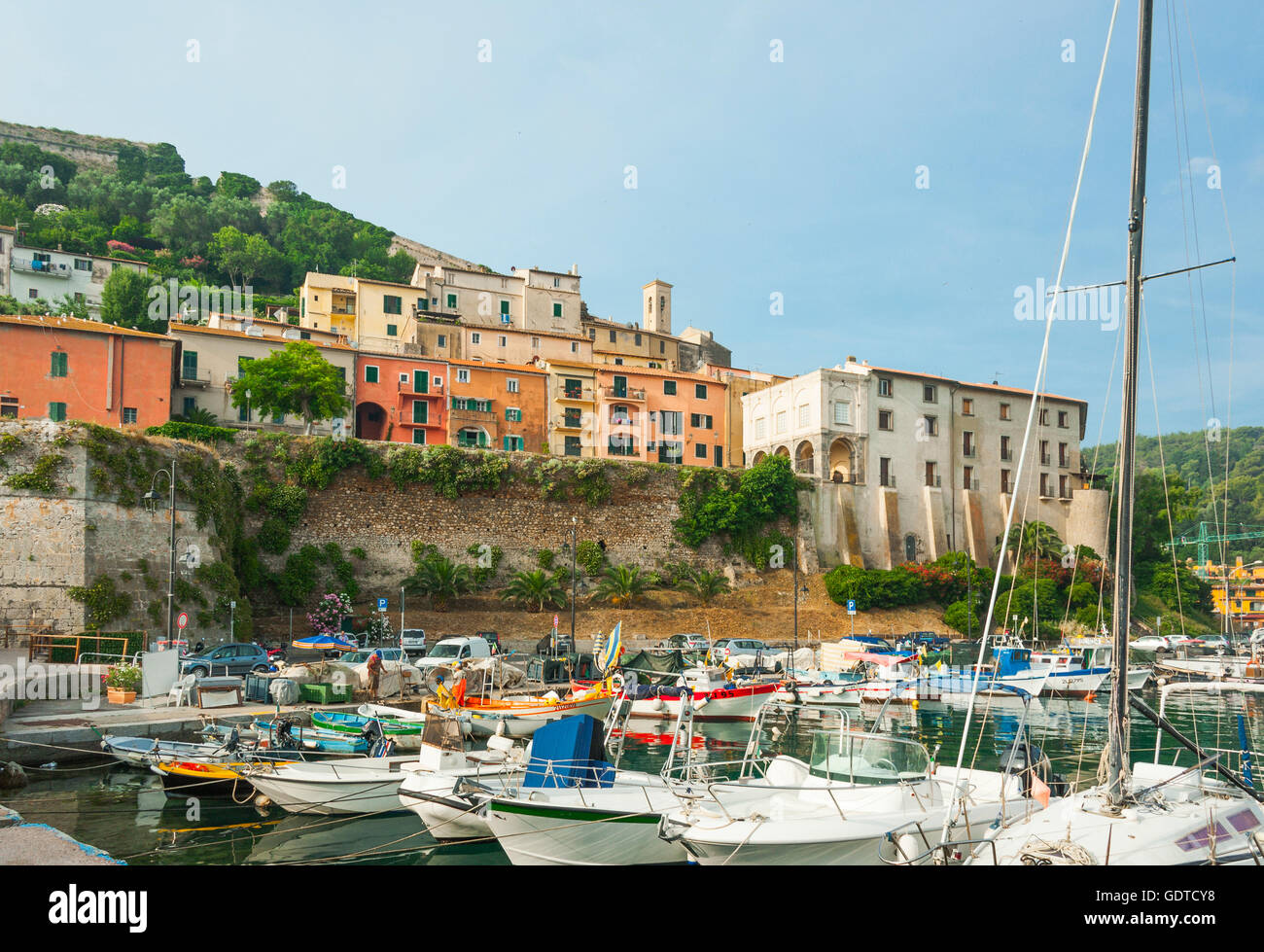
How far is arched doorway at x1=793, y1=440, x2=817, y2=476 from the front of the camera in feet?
181

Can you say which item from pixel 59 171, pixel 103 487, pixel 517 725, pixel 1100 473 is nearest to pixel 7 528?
pixel 103 487

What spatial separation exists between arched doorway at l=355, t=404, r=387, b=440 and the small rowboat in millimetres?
37114

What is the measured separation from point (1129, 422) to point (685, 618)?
3528cm

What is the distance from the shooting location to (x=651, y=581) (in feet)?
154

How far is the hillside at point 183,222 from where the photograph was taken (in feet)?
279

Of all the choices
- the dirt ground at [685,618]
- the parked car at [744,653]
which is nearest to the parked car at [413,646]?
the dirt ground at [685,618]

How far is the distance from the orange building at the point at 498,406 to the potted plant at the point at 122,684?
100 feet

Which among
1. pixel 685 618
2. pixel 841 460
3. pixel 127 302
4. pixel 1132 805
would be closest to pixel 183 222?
pixel 127 302

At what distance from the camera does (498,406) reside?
174 feet

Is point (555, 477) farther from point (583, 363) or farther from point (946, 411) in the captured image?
point (946, 411)

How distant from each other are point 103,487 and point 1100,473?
209ft

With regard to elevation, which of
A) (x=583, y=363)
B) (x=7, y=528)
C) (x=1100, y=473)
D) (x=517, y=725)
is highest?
(x=583, y=363)

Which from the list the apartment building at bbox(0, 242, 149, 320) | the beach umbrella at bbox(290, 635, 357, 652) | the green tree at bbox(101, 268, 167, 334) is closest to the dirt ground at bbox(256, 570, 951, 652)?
the beach umbrella at bbox(290, 635, 357, 652)
